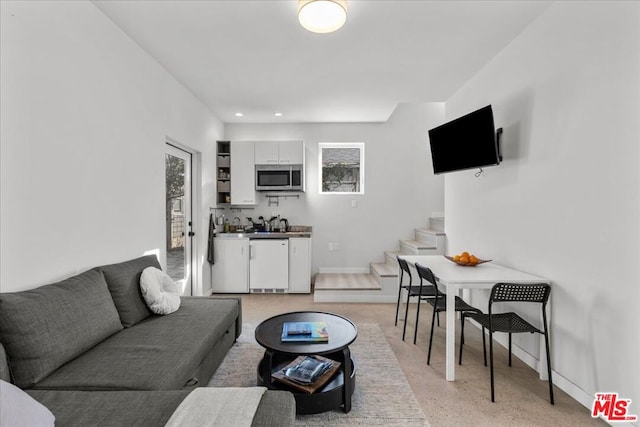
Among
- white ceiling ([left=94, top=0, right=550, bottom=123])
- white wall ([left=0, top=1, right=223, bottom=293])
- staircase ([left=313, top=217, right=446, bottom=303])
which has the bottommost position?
staircase ([left=313, top=217, right=446, bottom=303])

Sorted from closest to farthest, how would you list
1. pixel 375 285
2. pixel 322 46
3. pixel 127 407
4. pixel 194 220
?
pixel 127 407 < pixel 322 46 < pixel 194 220 < pixel 375 285

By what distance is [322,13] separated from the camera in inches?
83.1

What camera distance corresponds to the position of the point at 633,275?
1.74 meters

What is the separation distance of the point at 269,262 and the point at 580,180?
150 inches

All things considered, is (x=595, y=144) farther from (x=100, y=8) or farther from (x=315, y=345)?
(x=100, y=8)

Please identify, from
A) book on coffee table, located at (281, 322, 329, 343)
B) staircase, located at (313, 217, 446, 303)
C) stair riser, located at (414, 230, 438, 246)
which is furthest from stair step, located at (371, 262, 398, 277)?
book on coffee table, located at (281, 322, 329, 343)

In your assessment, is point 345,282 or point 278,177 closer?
point 345,282

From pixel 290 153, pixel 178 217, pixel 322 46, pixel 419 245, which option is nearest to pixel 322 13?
pixel 322 46

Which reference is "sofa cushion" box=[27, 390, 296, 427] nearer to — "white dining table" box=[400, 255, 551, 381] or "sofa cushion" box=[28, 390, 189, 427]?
"sofa cushion" box=[28, 390, 189, 427]

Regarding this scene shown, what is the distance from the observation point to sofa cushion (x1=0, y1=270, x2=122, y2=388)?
147cm

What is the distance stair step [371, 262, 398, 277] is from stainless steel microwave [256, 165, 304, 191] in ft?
5.70

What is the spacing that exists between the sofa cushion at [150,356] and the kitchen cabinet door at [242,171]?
110 inches

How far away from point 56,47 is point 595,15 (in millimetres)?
3353

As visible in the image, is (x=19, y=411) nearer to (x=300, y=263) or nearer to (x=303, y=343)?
(x=303, y=343)
